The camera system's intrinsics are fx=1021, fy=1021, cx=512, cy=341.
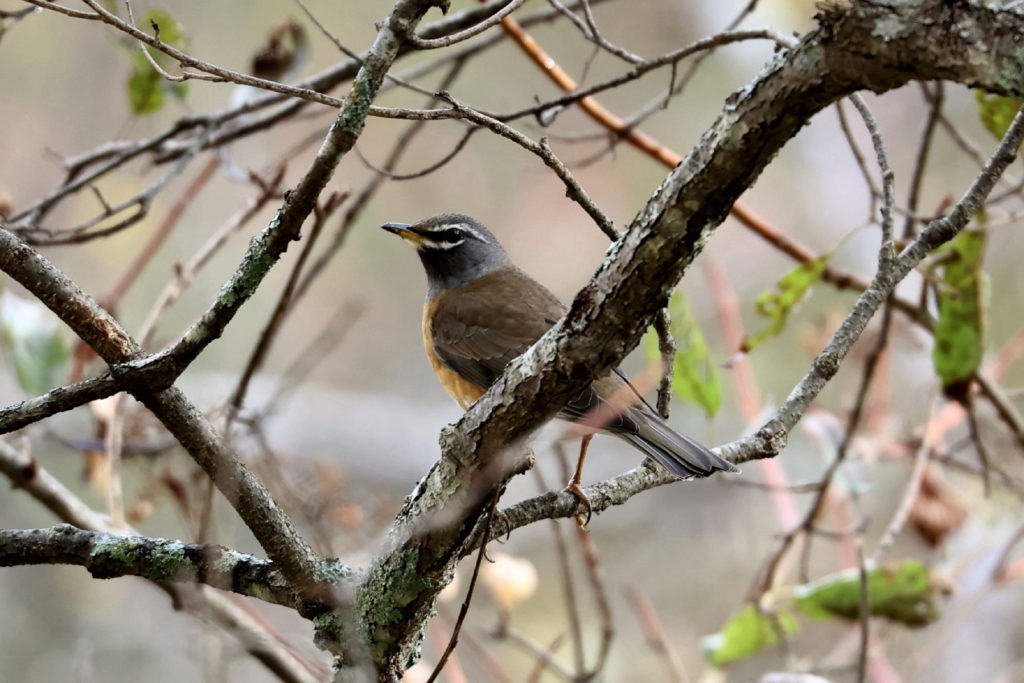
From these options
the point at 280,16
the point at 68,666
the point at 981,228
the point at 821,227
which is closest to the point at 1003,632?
the point at 821,227

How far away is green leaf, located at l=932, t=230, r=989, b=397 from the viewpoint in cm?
376

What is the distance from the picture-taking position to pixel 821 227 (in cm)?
1046

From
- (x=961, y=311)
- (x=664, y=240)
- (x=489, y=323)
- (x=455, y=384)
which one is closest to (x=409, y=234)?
(x=489, y=323)

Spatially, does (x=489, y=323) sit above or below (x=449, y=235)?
below

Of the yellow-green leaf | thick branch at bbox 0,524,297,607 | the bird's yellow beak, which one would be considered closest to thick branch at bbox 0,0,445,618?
thick branch at bbox 0,524,297,607

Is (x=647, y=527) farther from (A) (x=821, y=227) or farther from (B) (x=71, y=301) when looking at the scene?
(B) (x=71, y=301)

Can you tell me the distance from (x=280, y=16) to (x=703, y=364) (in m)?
8.07

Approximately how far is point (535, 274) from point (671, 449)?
787cm

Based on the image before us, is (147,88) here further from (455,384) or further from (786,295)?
(786,295)

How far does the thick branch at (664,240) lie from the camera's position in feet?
4.84

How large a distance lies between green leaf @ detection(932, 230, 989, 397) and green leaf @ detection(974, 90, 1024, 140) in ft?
1.50

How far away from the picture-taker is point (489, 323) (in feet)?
14.5

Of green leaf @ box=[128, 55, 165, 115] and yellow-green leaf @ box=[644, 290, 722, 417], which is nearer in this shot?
yellow-green leaf @ box=[644, 290, 722, 417]

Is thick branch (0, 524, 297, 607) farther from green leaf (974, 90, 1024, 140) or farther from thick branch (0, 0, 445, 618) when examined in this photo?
green leaf (974, 90, 1024, 140)
